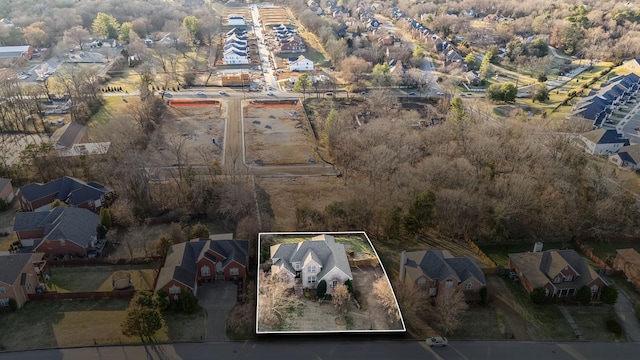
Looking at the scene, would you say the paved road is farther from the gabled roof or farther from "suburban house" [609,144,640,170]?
the gabled roof

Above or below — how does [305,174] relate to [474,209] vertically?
below

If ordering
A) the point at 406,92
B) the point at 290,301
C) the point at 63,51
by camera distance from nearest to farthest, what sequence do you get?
1. the point at 290,301
2. the point at 406,92
3. the point at 63,51

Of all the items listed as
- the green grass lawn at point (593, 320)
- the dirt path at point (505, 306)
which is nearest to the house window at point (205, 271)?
the dirt path at point (505, 306)

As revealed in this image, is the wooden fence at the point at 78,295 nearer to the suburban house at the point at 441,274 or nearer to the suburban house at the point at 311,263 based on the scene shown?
the suburban house at the point at 311,263

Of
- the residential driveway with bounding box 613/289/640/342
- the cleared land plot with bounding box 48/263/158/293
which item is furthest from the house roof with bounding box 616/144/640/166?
the cleared land plot with bounding box 48/263/158/293

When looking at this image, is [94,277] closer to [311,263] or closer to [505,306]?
[311,263]

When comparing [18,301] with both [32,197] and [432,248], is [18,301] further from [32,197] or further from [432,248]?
[432,248]

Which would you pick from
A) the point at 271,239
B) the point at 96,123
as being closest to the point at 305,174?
the point at 271,239
